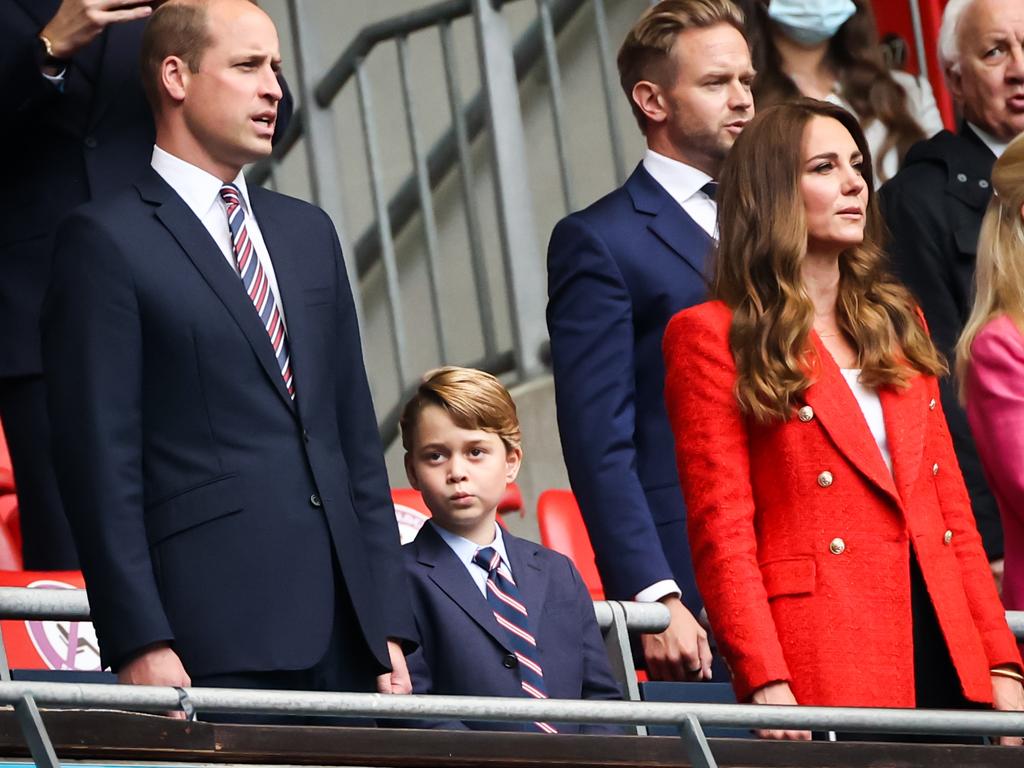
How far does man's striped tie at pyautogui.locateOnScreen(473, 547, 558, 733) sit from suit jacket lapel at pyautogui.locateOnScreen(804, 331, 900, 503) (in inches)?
25.3

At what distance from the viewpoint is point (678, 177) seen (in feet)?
15.4

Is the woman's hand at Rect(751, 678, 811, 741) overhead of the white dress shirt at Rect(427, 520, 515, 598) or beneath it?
beneath

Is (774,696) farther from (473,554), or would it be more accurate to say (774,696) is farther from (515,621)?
(473,554)

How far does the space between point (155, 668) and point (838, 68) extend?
297 centimetres

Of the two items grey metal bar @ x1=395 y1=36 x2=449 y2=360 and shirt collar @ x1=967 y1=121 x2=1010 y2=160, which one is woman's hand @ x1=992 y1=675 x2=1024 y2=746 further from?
grey metal bar @ x1=395 y1=36 x2=449 y2=360

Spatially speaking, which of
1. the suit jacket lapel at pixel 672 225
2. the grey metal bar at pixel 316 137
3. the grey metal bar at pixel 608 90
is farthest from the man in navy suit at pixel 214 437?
the grey metal bar at pixel 316 137

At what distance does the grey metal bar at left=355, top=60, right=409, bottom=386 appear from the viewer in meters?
7.76

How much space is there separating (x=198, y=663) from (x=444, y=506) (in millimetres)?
789

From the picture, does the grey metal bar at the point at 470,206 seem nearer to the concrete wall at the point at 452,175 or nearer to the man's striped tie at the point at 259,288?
the concrete wall at the point at 452,175

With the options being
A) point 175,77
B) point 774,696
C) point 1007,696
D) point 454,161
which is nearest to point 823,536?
point 774,696

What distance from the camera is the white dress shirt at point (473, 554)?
417cm

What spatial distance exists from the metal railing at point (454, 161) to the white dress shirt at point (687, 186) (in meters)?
2.82

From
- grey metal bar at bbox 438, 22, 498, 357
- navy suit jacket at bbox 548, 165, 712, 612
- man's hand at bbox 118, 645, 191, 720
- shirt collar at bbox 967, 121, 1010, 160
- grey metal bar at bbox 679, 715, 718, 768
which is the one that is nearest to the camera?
grey metal bar at bbox 679, 715, 718, 768

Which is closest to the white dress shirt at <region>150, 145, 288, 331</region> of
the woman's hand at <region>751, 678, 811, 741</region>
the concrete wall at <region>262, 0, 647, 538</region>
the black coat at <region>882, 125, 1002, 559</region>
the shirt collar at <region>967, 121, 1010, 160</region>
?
the woman's hand at <region>751, 678, 811, 741</region>
